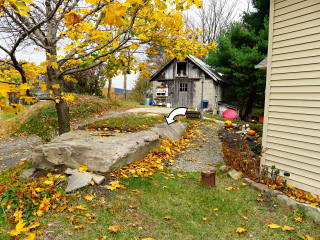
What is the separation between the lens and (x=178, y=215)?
2.93m

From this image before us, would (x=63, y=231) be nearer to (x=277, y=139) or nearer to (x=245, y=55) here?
(x=277, y=139)

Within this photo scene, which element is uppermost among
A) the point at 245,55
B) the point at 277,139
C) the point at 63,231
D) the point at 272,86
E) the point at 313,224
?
the point at 245,55

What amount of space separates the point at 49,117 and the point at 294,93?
985 cm

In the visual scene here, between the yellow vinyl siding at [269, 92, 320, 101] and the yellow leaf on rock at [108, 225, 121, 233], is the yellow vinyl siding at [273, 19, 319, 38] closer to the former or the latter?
the yellow vinyl siding at [269, 92, 320, 101]

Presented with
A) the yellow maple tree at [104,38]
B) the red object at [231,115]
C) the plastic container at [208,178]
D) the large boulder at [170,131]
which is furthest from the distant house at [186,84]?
the plastic container at [208,178]

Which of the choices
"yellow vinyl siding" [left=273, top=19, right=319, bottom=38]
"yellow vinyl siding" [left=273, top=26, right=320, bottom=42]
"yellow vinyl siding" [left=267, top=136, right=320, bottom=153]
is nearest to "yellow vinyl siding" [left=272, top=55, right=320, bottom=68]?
"yellow vinyl siding" [left=273, top=26, right=320, bottom=42]

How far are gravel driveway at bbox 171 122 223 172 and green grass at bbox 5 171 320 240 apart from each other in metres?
1.13

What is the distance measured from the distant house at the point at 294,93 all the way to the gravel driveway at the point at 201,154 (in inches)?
54.6

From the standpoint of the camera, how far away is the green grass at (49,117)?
29.6 ft

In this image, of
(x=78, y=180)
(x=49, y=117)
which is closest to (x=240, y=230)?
(x=78, y=180)

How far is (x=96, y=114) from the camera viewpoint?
37.8ft

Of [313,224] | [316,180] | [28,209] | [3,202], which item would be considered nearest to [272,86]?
[316,180]

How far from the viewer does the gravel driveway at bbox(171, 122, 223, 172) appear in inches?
191

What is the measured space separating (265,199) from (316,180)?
902mm
